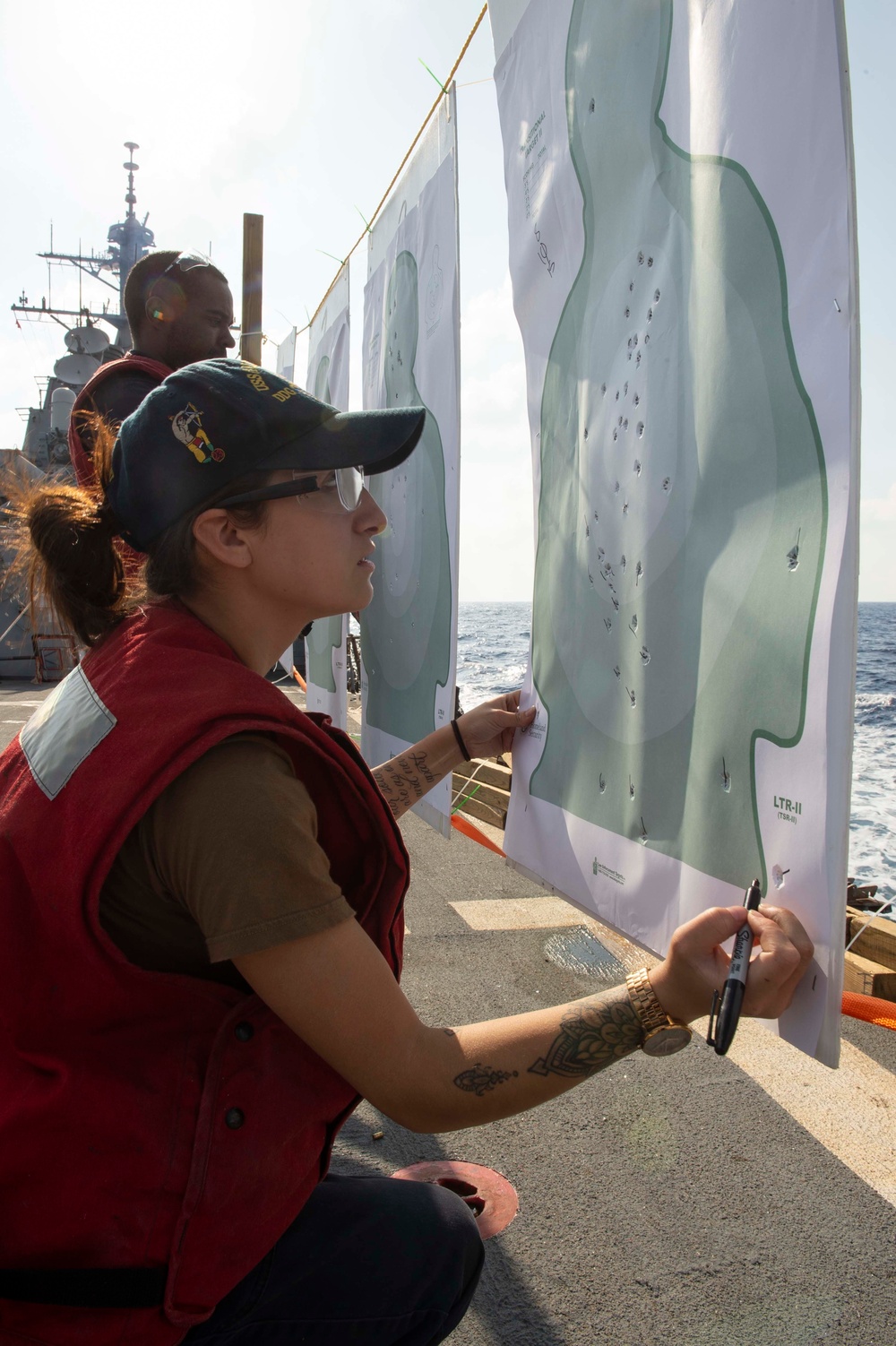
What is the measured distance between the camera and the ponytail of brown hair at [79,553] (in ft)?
4.46

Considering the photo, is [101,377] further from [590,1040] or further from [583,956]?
[583,956]

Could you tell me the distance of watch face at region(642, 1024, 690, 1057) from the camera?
3.57 feet

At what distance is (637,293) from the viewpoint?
160cm

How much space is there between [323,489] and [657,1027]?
874 mm

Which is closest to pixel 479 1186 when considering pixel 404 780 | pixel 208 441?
pixel 404 780

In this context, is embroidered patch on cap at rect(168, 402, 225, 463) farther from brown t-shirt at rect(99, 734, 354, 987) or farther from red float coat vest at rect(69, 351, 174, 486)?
red float coat vest at rect(69, 351, 174, 486)

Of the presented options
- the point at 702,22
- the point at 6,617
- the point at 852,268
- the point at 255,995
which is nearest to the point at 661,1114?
the point at 255,995

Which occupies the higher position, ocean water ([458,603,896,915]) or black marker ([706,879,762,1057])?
black marker ([706,879,762,1057])

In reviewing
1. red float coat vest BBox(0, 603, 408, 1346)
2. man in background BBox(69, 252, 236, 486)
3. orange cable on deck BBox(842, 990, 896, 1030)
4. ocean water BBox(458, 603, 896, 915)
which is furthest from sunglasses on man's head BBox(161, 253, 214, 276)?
orange cable on deck BBox(842, 990, 896, 1030)

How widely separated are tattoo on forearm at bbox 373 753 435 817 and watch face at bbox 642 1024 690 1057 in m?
0.96

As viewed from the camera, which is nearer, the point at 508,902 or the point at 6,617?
the point at 508,902

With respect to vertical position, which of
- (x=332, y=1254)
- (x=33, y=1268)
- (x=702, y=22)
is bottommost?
(x=332, y=1254)

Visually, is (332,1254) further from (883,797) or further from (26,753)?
(883,797)

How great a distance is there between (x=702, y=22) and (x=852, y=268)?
0.58 meters
